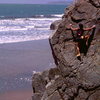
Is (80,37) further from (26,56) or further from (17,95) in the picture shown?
(26,56)

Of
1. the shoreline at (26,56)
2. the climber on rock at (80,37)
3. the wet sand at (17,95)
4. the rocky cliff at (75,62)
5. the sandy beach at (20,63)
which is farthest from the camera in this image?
the shoreline at (26,56)

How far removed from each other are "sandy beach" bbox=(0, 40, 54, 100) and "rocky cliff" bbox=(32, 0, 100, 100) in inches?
148

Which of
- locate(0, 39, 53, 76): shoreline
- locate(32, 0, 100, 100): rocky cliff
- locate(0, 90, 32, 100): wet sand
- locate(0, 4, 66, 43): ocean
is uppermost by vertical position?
locate(32, 0, 100, 100): rocky cliff

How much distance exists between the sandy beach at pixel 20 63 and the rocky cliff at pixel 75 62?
3758mm

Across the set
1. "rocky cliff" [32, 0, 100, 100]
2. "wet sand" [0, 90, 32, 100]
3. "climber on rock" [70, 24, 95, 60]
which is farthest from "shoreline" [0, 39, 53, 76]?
"climber on rock" [70, 24, 95, 60]

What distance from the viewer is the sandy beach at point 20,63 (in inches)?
560

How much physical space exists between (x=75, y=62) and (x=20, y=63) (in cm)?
908

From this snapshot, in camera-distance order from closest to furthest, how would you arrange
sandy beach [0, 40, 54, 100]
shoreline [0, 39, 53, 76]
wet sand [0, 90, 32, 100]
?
1. wet sand [0, 90, 32, 100]
2. sandy beach [0, 40, 54, 100]
3. shoreline [0, 39, 53, 76]

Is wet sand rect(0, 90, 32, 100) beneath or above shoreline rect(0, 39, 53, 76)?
above

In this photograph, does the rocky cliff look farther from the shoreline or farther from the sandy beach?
the shoreline

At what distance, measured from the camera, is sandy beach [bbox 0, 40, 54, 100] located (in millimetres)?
14215

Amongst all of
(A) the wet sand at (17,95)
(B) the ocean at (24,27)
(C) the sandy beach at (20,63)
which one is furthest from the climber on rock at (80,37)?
(B) the ocean at (24,27)

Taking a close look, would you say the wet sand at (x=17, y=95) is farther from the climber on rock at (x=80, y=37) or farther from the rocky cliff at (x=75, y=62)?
the climber on rock at (x=80, y=37)

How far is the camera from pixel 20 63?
18562mm
